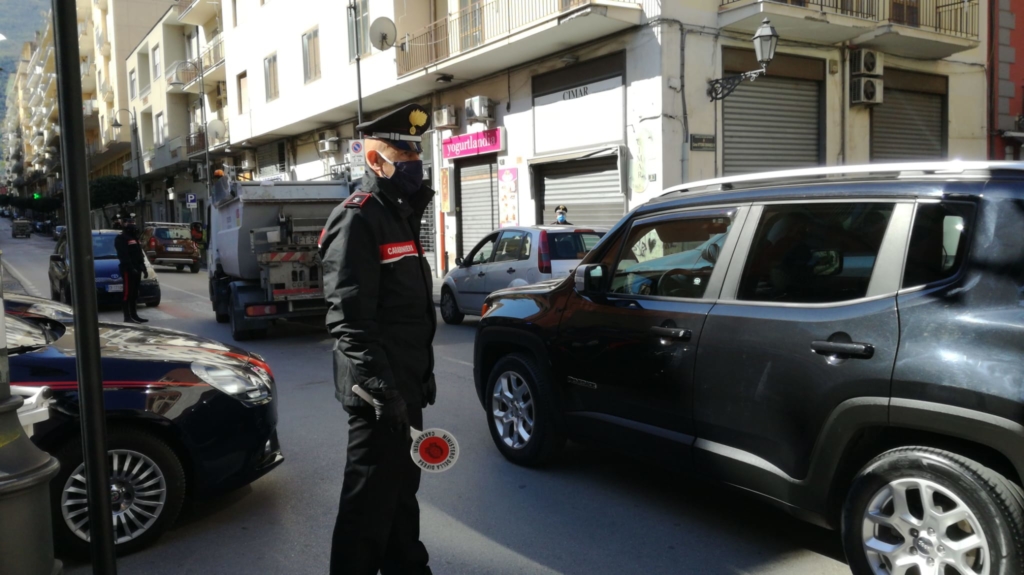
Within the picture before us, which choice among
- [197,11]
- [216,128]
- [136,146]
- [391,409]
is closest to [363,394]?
[391,409]

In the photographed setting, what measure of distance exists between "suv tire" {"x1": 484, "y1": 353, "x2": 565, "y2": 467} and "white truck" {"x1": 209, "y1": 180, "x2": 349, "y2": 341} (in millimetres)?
6598

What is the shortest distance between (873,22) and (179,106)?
4121cm

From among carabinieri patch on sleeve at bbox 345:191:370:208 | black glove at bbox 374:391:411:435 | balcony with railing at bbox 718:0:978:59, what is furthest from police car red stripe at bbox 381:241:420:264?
balcony with railing at bbox 718:0:978:59

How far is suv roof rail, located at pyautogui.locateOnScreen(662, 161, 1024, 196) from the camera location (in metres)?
3.22

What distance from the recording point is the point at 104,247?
669 inches

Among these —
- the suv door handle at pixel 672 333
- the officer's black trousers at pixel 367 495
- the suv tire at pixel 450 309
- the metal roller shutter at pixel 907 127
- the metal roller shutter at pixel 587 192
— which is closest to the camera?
the officer's black trousers at pixel 367 495

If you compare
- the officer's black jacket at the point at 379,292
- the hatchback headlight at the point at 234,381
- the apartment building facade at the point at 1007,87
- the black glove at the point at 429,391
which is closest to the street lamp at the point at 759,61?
the apartment building facade at the point at 1007,87

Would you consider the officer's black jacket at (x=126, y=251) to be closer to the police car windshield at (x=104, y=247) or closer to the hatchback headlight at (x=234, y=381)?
the police car windshield at (x=104, y=247)

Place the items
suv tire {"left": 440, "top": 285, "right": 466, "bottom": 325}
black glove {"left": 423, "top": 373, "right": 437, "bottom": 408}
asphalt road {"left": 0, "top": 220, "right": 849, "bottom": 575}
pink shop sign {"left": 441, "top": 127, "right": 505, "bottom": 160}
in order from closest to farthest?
black glove {"left": 423, "top": 373, "right": 437, "bottom": 408}, asphalt road {"left": 0, "top": 220, "right": 849, "bottom": 575}, suv tire {"left": 440, "top": 285, "right": 466, "bottom": 325}, pink shop sign {"left": 441, "top": 127, "right": 505, "bottom": 160}

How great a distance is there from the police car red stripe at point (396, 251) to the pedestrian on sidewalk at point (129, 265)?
443 inches

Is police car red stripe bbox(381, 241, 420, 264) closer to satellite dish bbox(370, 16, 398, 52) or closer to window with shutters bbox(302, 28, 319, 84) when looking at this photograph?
satellite dish bbox(370, 16, 398, 52)

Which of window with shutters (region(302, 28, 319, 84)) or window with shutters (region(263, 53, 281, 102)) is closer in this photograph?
window with shutters (region(302, 28, 319, 84))

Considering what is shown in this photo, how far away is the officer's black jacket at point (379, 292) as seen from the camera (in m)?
3.02

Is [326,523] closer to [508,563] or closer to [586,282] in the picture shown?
[508,563]
